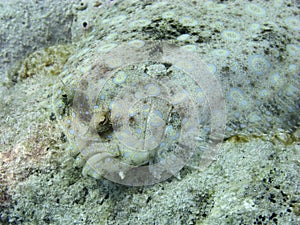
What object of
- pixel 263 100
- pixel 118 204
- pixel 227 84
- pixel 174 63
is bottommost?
pixel 118 204

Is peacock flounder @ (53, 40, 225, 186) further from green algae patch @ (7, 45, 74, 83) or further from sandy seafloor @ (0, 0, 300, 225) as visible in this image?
green algae patch @ (7, 45, 74, 83)

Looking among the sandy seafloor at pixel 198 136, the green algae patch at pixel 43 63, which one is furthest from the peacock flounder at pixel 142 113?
the green algae patch at pixel 43 63

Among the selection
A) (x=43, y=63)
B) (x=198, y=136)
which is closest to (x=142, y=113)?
(x=198, y=136)

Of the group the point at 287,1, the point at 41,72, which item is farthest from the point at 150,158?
the point at 287,1

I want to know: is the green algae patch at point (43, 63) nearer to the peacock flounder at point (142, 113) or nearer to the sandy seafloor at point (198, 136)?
the sandy seafloor at point (198, 136)

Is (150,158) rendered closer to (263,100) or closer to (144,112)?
(144,112)

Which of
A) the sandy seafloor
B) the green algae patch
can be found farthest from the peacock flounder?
the green algae patch
